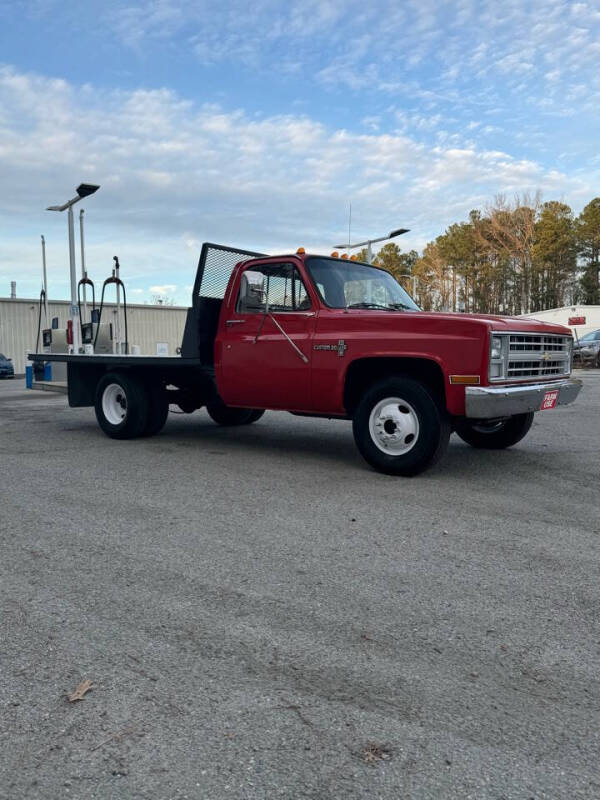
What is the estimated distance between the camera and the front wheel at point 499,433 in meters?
7.65

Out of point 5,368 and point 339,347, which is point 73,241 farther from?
point 5,368

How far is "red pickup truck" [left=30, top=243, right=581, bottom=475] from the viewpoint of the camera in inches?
240

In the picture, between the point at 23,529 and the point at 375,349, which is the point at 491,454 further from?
the point at 23,529

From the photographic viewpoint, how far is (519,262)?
54469 millimetres

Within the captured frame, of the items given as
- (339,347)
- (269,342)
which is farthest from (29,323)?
(339,347)

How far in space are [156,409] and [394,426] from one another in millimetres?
3542

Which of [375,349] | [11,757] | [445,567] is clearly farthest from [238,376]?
[11,757]

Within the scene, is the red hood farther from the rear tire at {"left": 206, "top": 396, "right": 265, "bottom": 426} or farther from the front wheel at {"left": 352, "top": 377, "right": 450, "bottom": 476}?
the rear tire at {"left": 206, "top": 396, "right": 265, "bottom": 426}

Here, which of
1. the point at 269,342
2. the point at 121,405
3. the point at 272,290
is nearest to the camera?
the point at 269,342

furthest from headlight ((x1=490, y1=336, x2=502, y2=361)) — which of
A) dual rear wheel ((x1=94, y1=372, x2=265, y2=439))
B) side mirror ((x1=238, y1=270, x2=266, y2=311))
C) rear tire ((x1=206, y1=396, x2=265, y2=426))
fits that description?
rear tire ((x1=206, y1=396, x2=265, y2=426))

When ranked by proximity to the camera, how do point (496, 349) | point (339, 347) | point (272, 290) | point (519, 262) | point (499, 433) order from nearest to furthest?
point (496, 349), point (339, 347), point (272, 290), point (499, 433), point (519, 262)

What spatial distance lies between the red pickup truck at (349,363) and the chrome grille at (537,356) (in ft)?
0.06

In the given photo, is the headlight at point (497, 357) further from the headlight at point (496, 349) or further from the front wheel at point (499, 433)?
the front wheel at point (499, 433)

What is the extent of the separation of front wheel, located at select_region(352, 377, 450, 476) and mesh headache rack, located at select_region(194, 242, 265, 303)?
8.22 feet
